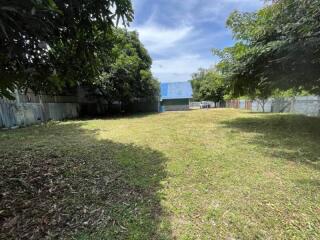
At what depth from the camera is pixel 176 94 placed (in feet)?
108

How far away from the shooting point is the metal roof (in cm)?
3250

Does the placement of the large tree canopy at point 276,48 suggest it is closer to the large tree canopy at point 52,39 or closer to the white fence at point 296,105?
the white fence at point 296,105

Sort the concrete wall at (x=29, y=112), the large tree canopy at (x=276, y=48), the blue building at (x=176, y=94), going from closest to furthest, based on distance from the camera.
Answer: the large tree canopy at (x=276, y=48) < the concrete wall at (x=29, y=112) < the blue building at (x=176, y=94)

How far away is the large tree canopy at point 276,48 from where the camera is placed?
229 inches

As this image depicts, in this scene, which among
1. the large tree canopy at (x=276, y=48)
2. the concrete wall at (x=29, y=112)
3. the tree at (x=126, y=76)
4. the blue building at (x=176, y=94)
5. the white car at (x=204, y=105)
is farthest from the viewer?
the white car at (x=204, y=105)

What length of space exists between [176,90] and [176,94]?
0.81 m

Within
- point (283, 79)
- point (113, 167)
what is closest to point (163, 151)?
point (113, 167)

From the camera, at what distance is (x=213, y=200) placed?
9.42 ft

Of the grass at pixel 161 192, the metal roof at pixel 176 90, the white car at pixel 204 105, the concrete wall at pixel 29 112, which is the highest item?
the metal roof at pixel 176 90

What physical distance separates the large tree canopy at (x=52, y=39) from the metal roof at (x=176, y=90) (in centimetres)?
2864

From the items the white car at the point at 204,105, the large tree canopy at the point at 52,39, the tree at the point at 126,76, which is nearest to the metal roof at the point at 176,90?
the white car at the point at 204,105

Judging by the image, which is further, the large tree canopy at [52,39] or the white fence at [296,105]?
the white fence at [296,105]

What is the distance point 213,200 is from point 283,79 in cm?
707

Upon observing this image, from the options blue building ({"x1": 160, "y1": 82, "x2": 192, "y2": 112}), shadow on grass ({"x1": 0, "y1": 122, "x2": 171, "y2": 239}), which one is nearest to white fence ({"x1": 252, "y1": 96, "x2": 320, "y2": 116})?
shadow on grass ({"x1": 0, "y1": 122, "x2": 171, "y2": 239})
